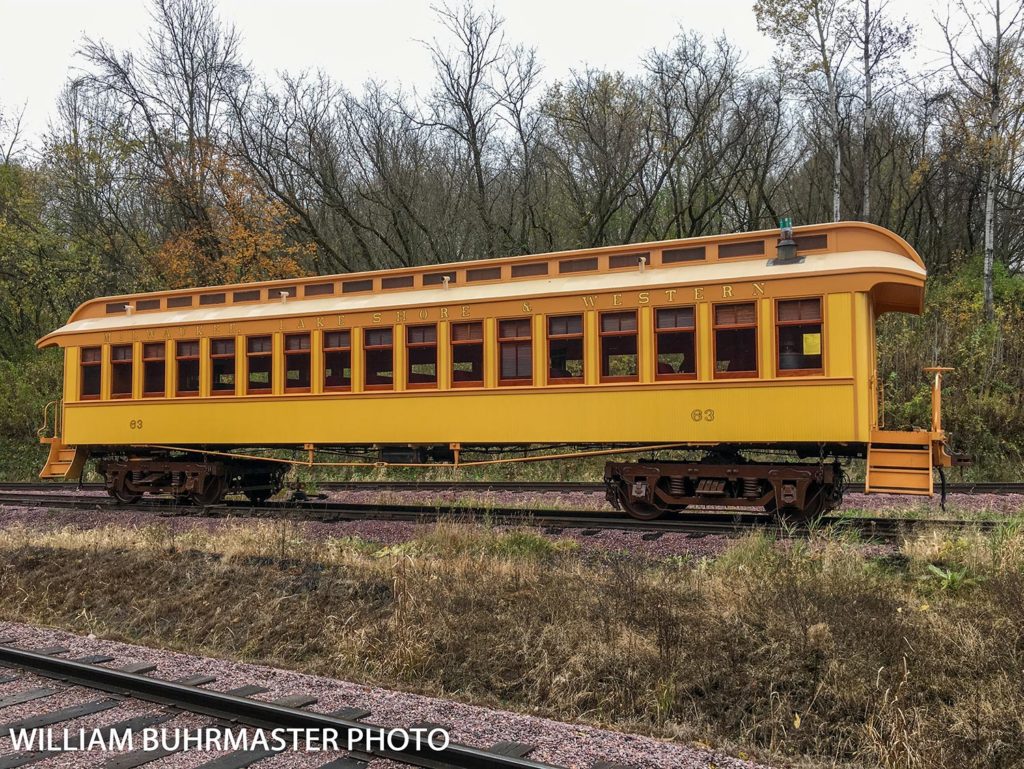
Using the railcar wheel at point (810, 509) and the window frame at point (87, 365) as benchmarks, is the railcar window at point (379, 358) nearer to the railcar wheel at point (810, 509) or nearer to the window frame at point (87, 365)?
the window frame at point (87, 365)

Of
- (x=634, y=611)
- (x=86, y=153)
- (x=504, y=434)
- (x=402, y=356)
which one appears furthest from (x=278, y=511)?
(x=86, y=153)

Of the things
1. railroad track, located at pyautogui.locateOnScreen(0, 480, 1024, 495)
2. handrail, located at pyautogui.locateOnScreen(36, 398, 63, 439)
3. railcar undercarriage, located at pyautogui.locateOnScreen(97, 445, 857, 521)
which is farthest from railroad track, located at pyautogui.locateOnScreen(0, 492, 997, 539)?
railroad track, located at pyautogui.locateOnScreen(0, 480, 1024, 495)

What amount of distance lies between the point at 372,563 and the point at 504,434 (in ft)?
12.1

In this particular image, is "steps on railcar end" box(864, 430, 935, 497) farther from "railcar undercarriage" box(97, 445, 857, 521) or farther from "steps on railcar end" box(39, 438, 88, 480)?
"steps on railcar end" box(39, 438, 88, 480)

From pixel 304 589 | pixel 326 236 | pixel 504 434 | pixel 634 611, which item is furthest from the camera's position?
pixel 326 236

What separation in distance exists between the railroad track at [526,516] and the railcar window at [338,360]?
1.98m

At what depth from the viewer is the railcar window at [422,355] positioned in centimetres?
1198

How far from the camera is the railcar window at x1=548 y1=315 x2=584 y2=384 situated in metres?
11.1

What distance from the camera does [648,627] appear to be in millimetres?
6270

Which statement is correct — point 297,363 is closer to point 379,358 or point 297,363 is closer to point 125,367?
point 379,358

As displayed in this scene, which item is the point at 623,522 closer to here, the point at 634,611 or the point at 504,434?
the point at 504,434

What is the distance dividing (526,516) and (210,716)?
22.4 ft

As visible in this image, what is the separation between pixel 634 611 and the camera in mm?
6438

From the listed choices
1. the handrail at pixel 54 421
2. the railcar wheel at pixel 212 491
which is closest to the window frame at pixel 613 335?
the railcar wheel at pixel 212 491
